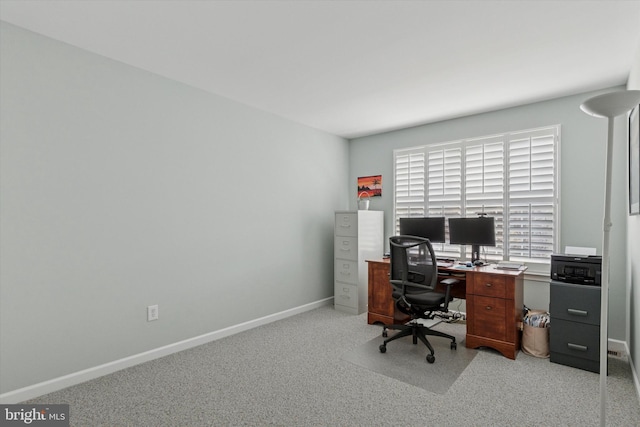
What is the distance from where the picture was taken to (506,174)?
3.80 metres

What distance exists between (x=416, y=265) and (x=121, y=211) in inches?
106

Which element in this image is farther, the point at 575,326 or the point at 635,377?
the point at 575,326

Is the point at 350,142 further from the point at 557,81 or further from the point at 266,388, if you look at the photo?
the point at 266,388

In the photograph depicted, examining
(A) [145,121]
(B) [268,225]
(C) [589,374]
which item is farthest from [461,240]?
(A) [145,121]

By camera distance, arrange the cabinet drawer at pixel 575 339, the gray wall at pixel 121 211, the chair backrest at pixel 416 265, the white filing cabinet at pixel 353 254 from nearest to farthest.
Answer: the gray wall at pixel 121 211
the cabinet drawer at pixel 575 339
the chair backrest at pixel 416 265
the white filing cabinet at pixel 353 254

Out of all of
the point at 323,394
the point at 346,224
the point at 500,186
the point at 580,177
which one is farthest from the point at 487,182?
the point at 323,394

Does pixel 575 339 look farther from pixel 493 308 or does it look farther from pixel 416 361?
pixel 416 361

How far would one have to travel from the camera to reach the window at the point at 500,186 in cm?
354

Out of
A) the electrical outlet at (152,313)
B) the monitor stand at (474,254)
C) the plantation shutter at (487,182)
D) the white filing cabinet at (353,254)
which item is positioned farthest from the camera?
the white filing cabinet at (353,254)

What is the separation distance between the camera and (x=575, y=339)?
278cm

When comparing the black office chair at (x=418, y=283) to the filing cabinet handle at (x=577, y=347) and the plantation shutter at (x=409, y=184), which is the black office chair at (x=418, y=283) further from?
the plantation shutter at (x=409, y=184)

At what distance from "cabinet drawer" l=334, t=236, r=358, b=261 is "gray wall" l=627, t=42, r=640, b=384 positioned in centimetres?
269

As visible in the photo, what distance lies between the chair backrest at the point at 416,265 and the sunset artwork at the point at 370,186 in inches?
73.9

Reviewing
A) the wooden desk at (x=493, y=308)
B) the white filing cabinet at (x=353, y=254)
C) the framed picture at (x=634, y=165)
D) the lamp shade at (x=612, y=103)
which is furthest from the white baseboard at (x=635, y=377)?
the white filing cabinet at (x=353, y=254)
